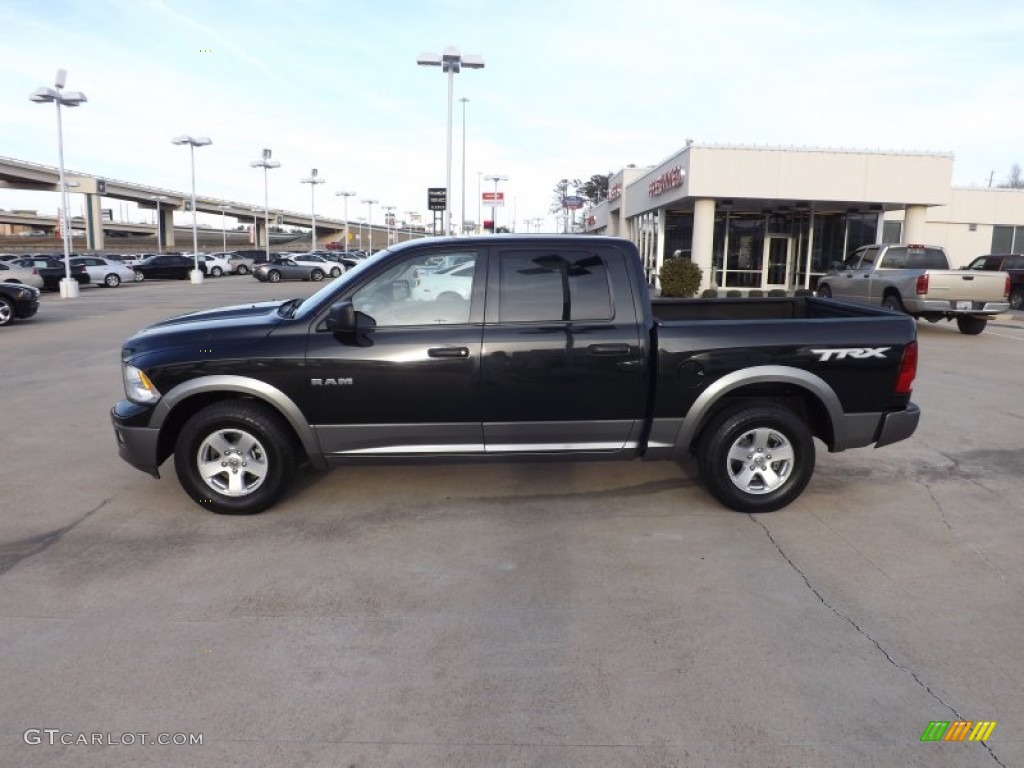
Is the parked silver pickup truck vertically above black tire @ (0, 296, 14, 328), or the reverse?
the parked silver pickup truck

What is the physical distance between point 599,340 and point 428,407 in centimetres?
123

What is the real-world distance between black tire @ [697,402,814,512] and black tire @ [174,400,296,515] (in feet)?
9.54

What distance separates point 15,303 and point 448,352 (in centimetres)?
1716

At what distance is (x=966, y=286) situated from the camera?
15.2 m

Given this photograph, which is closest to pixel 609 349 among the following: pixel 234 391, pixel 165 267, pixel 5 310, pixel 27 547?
pixel 234 391

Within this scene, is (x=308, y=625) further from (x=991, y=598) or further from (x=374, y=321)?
(x=991, y=598)

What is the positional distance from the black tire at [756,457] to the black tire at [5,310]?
1799cm

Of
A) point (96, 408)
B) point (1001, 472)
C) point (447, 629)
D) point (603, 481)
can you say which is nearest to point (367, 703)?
point (447, 629)

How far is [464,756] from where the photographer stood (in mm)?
2857

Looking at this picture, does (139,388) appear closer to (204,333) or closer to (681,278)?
(204,333)

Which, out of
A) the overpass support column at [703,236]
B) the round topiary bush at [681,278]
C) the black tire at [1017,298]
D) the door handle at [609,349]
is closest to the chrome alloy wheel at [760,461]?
the door handle at [609,349]

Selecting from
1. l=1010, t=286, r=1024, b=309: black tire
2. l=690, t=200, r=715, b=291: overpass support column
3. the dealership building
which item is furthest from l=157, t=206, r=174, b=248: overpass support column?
l=1010, t=286, r=1024, b=309: black tire

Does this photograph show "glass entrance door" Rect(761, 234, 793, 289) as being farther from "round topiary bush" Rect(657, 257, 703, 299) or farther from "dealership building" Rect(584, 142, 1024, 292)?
"round topiary bush" Rect(657, 257, 703, 299)

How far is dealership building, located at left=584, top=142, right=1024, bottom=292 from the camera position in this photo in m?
24.8
